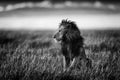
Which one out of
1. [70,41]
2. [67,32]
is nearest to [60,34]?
[67,32]

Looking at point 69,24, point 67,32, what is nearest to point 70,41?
point 67,32

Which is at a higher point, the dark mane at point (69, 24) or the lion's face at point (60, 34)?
the dark mane at point (69, 24)

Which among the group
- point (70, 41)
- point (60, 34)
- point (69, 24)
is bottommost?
point (70, 41)

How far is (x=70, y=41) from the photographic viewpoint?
4281mm

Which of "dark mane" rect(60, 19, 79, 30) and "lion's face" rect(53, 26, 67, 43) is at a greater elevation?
"dark mane" rect(60, 19, 79, 30)

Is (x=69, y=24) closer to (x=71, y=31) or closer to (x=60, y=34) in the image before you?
(x=71, y=31)

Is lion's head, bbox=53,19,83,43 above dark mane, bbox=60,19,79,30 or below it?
below

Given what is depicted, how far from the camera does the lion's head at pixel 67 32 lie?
420 cm

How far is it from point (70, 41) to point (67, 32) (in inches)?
7.7

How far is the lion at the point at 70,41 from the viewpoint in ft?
13.8

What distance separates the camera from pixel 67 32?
4.23m

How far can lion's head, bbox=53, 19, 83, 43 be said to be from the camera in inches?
165

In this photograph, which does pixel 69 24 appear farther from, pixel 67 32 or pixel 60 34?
pixel 60 34

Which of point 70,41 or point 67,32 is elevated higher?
point 67,32
